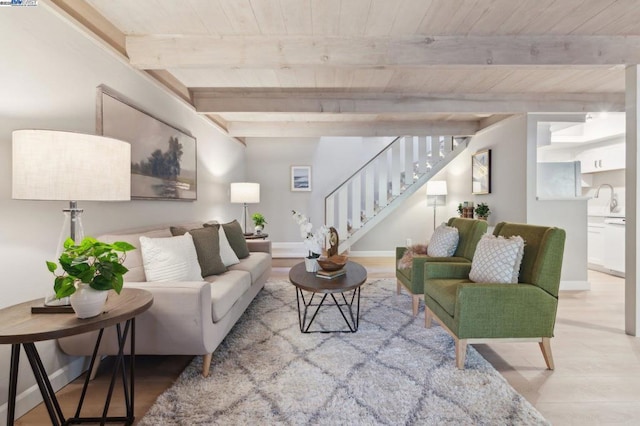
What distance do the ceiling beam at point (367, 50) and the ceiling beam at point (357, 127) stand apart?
240cm

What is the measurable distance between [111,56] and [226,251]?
1855 millimetres

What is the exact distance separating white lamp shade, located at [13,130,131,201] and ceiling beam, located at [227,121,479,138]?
3600mm

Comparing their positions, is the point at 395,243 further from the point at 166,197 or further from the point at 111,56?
the point at 111,56

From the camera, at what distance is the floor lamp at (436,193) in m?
5.75

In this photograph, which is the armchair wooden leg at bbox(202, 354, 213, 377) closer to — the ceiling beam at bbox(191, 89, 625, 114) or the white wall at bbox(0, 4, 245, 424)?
the white wall at bbox(0, 4, 245, 424)

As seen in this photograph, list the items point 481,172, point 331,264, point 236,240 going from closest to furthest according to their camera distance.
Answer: point 331,264, point 236,240, point 481,172

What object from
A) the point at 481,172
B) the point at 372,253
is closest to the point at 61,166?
the point at 481,172

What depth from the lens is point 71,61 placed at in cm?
183

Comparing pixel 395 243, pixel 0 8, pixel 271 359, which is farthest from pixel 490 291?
pixel 395 243

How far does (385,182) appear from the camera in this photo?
5.54m

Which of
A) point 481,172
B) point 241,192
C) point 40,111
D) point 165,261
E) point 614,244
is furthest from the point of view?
point 481,172

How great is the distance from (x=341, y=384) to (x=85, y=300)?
1409 mm

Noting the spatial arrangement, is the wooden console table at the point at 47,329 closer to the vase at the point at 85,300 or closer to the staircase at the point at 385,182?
the vase at the point at 85,300

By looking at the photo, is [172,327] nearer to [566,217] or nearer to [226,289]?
[226,289]
